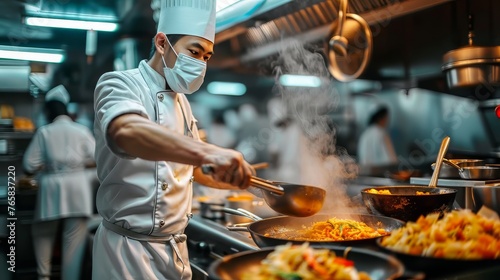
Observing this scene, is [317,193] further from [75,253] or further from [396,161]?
[396,161]

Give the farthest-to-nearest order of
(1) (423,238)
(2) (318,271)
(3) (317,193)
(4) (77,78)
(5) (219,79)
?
(5) (219,79) < (4) (77,78) < (3) (317,193) < (1) (423,238) < (2) (318,271)

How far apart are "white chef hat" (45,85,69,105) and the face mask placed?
326 cm

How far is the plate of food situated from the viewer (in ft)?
3.76

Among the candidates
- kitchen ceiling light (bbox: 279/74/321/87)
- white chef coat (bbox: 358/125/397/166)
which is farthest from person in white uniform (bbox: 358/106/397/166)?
kitchen ceiling light (bbox: 279/74/321/87)

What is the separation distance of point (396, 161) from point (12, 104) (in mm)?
4572

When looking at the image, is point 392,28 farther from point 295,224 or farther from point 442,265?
point 442,265

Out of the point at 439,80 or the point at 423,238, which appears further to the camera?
the point at 439,80

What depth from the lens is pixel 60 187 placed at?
4391 mm

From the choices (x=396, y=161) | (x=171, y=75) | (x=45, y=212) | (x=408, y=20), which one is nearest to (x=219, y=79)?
(x=396, y=161)

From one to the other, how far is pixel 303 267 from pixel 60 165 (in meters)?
4.01

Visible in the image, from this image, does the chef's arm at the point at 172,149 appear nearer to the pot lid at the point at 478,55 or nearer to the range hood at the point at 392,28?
the range hood at the point at 392,28

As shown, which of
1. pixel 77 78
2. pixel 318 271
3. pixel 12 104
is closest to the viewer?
pixel 318 271

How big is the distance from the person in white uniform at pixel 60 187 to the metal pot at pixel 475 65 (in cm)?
353

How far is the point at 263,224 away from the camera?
5.45 ft
